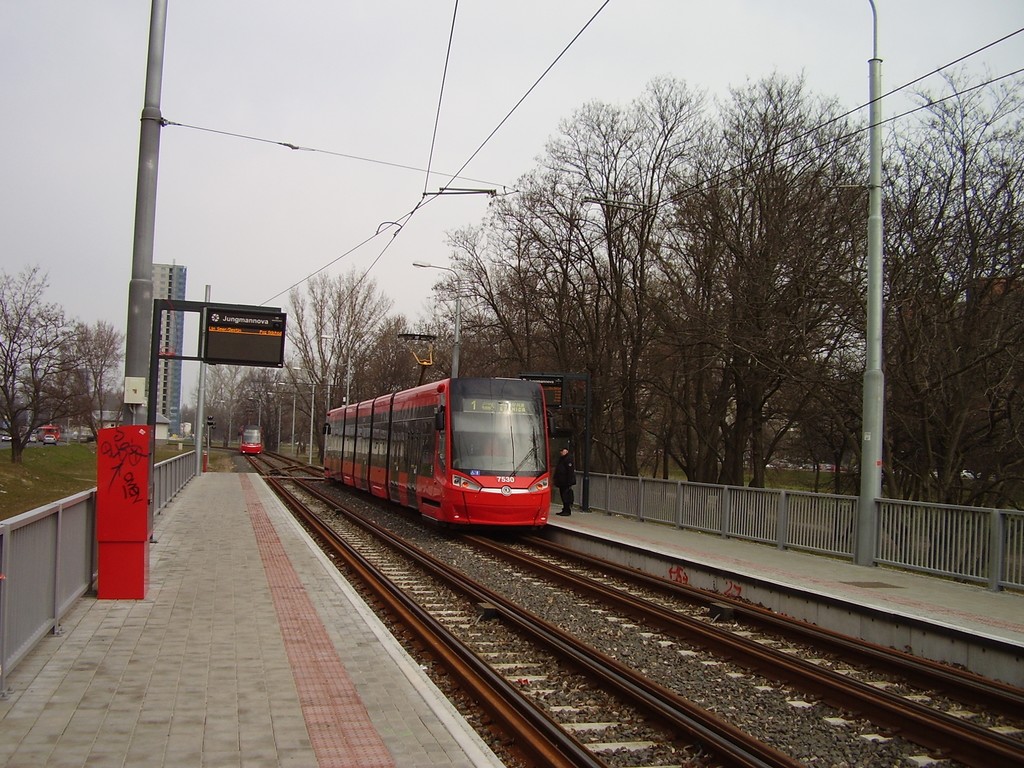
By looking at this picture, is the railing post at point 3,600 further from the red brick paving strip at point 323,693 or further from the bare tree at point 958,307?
the bare tree at point 958,307

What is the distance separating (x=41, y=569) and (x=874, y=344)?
11752 millimetres

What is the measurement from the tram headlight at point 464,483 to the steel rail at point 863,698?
6.85m

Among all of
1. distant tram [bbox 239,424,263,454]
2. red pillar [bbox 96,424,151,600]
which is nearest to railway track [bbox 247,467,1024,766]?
red pillar [bbox 96,424,151,600]

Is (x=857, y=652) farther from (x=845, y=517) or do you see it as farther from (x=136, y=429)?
(x=136, y=429)

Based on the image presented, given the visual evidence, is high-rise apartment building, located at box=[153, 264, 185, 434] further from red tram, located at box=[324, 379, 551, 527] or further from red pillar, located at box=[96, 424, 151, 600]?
red tram, located at box=[324, 379, 551, 527]

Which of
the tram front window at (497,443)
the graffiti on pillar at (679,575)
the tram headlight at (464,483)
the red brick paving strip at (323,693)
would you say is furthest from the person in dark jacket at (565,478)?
the red brick paving strip at (323,693)

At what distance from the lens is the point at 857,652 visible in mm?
8672

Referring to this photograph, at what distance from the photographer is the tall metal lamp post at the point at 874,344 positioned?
13695mm

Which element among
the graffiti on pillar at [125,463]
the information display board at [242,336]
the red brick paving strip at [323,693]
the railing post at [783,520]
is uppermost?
the information display board at [242,336]

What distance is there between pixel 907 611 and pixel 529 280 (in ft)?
78.8

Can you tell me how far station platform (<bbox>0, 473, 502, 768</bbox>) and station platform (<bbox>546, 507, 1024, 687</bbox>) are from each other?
5027 mm

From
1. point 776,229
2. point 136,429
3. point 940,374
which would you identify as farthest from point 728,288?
point 136,429

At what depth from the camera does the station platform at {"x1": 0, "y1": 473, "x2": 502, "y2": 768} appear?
503 centimetres

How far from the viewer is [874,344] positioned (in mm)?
14172
